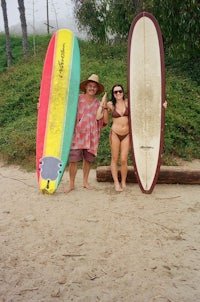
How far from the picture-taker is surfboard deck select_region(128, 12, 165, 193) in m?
4.47

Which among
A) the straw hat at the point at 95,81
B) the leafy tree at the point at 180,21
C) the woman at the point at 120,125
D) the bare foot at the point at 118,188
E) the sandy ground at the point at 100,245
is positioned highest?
the leafy tree at the point at 180,21

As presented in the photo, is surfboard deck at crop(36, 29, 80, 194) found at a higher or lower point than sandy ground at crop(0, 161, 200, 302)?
higher

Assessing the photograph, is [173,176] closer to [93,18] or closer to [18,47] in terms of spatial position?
[93,18]

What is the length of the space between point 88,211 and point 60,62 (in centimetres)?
216

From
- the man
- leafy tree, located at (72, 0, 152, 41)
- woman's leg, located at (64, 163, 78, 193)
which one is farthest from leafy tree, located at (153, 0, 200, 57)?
woman's leg, located at (64, 163, 78, 193)

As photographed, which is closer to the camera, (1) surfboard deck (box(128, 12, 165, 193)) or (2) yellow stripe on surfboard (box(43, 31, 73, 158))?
(1) surfboard deck (box(128, 12, 165, 193))

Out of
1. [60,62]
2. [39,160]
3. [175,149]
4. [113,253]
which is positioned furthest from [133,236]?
[175,149]

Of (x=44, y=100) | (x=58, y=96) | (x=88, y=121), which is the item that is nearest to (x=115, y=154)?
(x=88, y=121)

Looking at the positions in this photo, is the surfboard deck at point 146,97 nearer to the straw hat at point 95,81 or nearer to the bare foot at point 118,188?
the bare foot at point 118,188

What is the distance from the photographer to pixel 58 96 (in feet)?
15.6

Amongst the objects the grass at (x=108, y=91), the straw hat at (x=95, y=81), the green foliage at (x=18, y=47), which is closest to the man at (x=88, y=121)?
the straw hat at (x=95, y=81)

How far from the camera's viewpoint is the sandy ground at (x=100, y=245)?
2420mm

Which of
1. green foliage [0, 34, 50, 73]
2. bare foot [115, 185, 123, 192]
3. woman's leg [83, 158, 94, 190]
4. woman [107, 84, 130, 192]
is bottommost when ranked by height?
bare foot [115, 185, 123, 192]

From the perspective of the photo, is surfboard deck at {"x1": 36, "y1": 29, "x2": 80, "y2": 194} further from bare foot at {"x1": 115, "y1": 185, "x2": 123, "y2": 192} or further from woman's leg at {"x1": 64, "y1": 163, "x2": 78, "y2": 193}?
bare foot at {"x1": 115, "y1": 185, "x2": 123, "y2": 192}
